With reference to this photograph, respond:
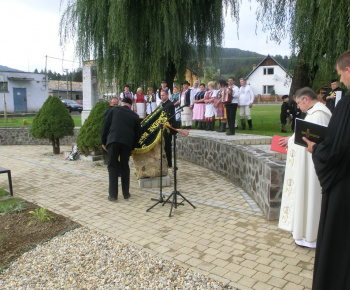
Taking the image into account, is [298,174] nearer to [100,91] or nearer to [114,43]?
[114,43]

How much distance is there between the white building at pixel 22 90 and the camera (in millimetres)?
40219

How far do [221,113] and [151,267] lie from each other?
27.9ft

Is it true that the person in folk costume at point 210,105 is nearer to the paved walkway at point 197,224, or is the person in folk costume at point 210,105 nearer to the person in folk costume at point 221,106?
the person in folk costume at point 221,106

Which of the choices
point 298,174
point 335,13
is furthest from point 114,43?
point 298,174

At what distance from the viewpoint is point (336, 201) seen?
2.56 meters

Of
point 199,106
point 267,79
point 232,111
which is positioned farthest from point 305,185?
point 267,79

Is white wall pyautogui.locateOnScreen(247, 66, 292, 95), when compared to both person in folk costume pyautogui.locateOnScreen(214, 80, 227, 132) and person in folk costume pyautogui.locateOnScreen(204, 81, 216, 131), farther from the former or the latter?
person in folk costume pyautogui.locateOnScreen(214, 80, 227, 132)

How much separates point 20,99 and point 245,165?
134 feet

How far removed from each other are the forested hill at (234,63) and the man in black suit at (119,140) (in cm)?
508

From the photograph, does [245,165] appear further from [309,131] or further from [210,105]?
[210,105]

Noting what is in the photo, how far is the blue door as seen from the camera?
41.2 meters

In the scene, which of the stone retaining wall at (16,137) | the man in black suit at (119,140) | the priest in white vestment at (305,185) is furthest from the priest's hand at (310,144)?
the stone retaining wall at (16,137)

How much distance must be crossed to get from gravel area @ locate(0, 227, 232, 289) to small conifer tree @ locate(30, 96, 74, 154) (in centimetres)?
731

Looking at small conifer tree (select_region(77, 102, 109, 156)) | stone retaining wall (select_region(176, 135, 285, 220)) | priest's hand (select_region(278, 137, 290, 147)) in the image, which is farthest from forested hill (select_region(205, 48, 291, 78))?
priest's hand (select_region(278, 137, 290, 147))
